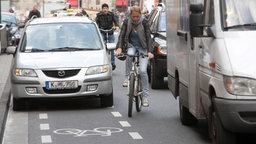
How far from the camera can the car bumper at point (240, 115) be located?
27.0 feet

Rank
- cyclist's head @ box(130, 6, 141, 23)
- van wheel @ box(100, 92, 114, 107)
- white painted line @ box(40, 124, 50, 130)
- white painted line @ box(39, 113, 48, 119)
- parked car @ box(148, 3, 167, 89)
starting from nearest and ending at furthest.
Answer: white painted line @ box(40, 124, 50, 130), white painted line @ box(39, 113, 48, 119), cyclist's head @ box(130, 6, 141, 23), van wheel @ box(100, 92, 114, 107), parked car @ box(148, 3, 167, 89)

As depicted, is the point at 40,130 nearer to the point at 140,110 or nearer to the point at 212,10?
the point at 140,110

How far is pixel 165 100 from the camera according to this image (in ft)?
50.5

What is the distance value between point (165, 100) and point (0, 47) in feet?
52.3

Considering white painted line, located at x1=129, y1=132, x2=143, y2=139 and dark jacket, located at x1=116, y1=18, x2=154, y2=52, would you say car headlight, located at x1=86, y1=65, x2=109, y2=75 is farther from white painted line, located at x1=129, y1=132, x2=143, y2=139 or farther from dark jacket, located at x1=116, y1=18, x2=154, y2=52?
white painted line, located at x1=129, y1=132, x2=143, y2=139

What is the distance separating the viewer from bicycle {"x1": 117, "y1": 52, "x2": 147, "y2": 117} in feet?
41.7

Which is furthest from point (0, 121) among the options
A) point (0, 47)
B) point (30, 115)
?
point (0, 47)

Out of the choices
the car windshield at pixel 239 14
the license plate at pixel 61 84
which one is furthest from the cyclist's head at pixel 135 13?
the car windshield at pixel 239 14

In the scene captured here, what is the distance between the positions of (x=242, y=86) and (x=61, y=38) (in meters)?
7.07

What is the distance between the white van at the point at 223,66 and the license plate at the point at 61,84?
3.40m

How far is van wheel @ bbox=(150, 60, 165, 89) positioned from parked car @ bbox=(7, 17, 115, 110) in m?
2.67

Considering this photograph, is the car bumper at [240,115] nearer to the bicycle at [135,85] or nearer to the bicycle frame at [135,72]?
the bicycle at [135,85]

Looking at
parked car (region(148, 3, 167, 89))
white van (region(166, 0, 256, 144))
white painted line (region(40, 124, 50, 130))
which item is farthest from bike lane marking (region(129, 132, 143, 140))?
parked car (region(148, 3, 167, 89))

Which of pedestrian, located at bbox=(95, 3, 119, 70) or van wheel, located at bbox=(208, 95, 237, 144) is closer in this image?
van wheel, located at bbox=(208, 95, 237, 144)
